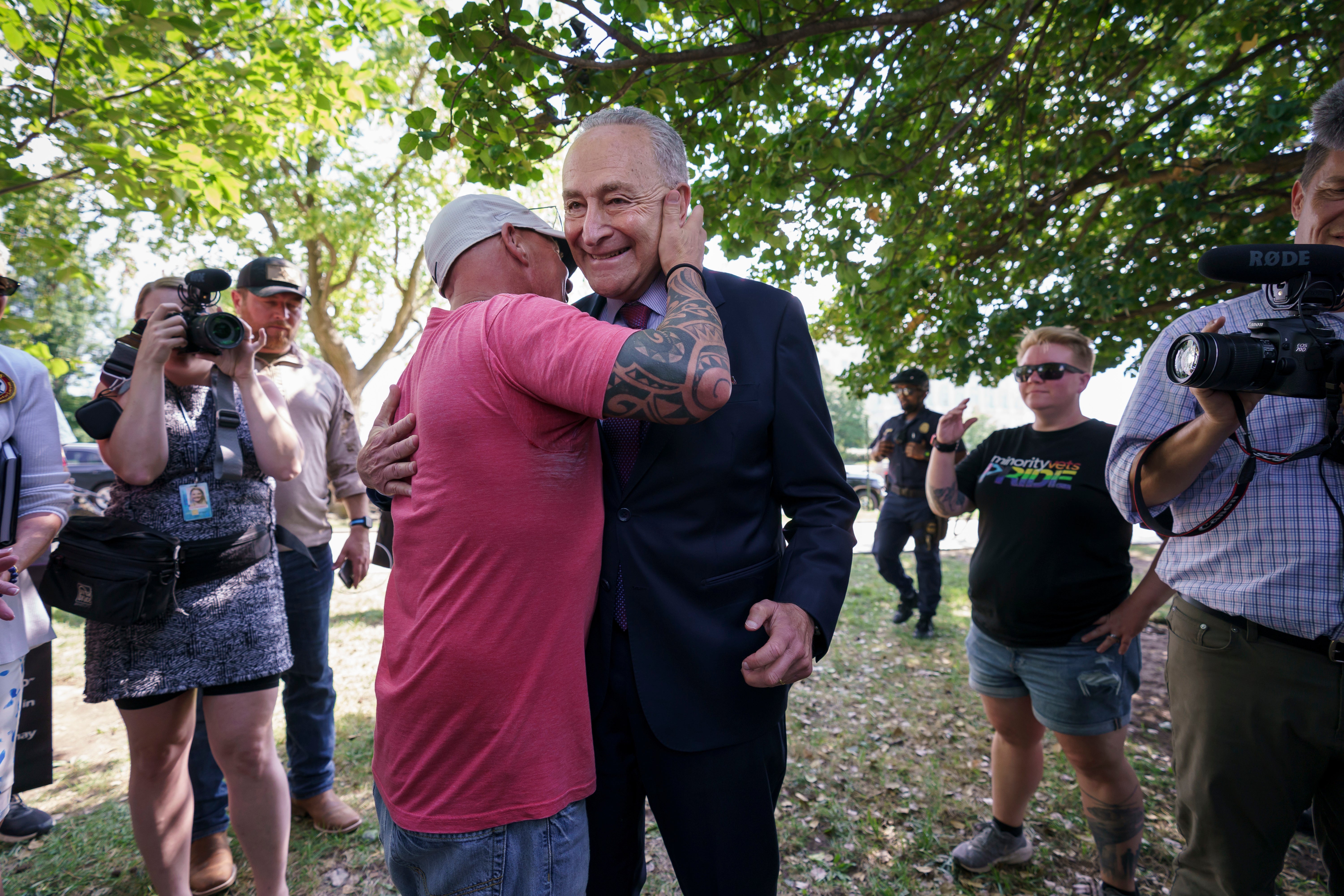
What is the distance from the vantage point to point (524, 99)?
11.8 ft

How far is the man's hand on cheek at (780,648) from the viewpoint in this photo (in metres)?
1.46

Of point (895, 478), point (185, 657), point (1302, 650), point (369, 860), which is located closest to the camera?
point (1302, 650)

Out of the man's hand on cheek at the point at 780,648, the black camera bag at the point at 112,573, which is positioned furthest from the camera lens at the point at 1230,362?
the black camera bag at the point at 112,573

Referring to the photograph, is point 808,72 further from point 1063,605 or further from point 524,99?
point 1063,605

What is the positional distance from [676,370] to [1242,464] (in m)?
1.62

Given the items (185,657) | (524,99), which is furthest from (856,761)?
(524,99)

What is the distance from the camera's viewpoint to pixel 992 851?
3.24 meters

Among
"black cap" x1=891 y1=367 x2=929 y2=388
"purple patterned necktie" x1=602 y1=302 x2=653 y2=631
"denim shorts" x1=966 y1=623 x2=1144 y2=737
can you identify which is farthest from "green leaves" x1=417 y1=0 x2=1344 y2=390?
"denim shorts" x1=966 y1=623 x2=1144 y2=737

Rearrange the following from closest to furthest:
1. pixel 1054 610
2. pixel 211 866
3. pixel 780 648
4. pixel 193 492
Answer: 1. pixel 780 648
2. pixel 193 492
3. pixel 1054 610
4. pixel 211 866

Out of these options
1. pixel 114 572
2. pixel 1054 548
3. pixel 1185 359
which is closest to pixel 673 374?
pixel 1185 359

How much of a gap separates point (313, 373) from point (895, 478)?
5.62 meters

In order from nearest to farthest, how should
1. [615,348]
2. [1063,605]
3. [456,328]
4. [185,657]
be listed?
[615,348] → [456,328] → [185,657] → [1063,605]

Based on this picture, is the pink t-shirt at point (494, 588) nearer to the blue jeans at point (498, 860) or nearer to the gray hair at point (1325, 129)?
the blue jeans at point (498, 860)

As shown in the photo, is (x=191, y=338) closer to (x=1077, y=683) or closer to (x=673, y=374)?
(x=673, y=374)
